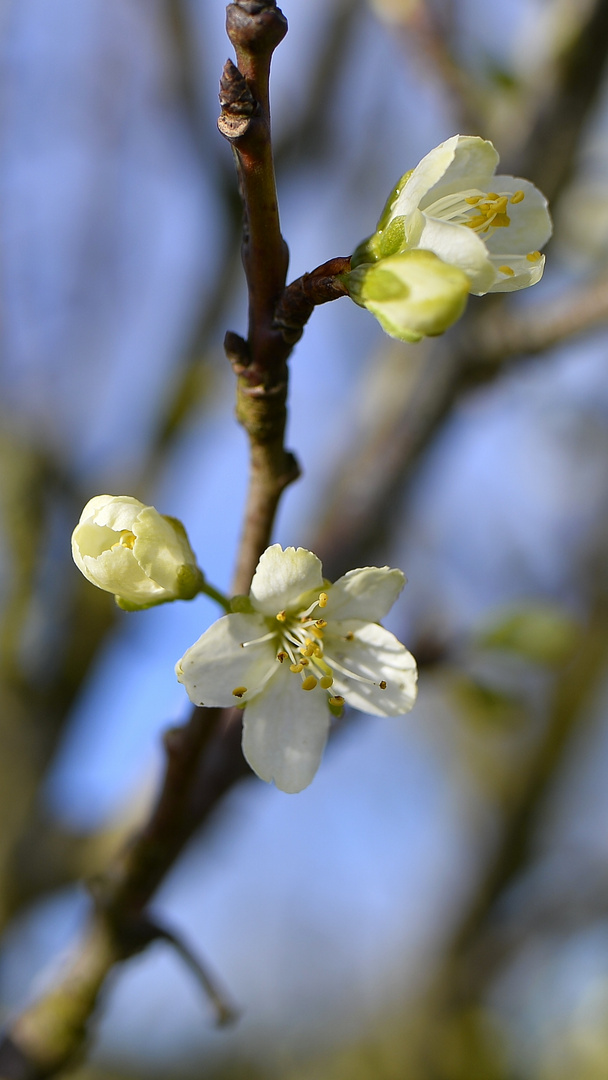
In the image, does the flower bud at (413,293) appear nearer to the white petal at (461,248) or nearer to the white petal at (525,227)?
the white petal at (461,248)

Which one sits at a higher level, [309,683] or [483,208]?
[483,208]

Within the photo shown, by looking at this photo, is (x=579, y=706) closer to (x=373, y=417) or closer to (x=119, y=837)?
(x=373, y=417)

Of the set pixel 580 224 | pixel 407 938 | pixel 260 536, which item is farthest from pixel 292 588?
pixel 407 938

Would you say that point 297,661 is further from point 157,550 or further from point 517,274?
point 517,274

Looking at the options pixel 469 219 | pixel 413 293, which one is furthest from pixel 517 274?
pixel 413 293

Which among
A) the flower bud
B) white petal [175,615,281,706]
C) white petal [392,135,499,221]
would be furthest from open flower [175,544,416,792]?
white petal [392,135,499,221]

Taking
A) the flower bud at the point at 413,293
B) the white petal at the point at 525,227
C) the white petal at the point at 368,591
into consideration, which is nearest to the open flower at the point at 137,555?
the white petal at the point at 368,591
